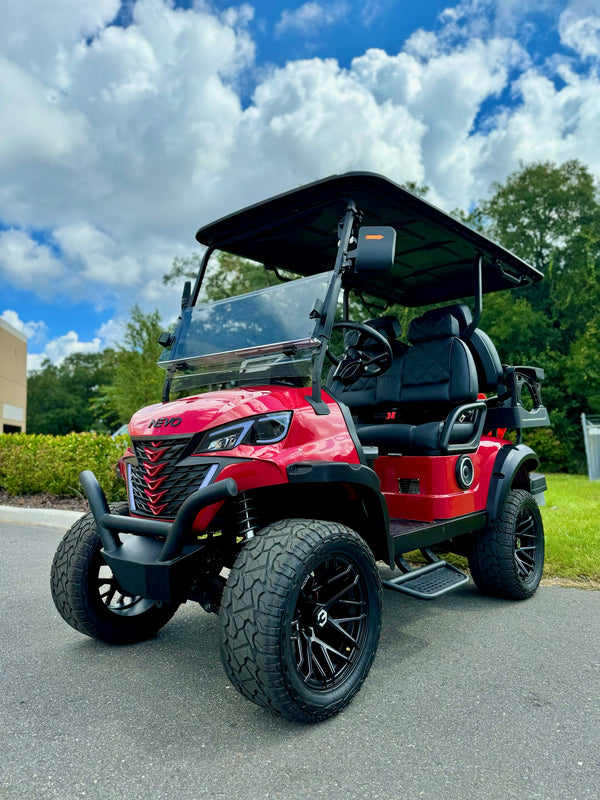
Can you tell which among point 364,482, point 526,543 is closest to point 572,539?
point 526,543

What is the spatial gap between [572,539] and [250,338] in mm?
3820

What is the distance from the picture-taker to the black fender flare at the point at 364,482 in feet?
8.34

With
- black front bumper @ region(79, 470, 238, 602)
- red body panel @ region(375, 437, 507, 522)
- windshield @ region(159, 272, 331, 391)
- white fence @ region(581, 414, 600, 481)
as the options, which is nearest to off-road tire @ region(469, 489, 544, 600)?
red body panel @ region(375, 437, 507, 522)

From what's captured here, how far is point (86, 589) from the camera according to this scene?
10.0 feet

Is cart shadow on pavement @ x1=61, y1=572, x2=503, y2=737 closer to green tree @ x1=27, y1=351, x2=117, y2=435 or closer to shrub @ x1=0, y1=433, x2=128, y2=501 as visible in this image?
shrub @ x1=0, y1=433, x2=128, y2=501

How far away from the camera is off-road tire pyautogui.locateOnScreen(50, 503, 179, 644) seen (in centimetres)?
304

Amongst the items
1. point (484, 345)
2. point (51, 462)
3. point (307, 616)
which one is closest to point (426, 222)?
point (484, 345)

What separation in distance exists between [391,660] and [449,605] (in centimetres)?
107

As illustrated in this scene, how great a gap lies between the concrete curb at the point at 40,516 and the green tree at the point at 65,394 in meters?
46.1

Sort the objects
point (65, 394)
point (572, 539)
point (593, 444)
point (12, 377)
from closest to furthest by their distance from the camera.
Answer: point (572, 539)
point (593, 444)
point (12, 377)
point (65, 394)

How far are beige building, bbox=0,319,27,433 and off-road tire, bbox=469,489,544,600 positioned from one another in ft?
107

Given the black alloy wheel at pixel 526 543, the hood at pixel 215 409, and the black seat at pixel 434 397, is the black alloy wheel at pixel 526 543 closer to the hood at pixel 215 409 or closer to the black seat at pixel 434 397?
the black seat at pixel 434 397

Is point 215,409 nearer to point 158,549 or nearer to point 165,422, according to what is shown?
point 165,422

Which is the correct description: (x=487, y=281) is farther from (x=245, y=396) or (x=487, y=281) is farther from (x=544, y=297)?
(x=544, y=297)
